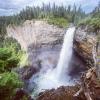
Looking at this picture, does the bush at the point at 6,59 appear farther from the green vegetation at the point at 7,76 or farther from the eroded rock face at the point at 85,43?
the eroded rock face at the point at 85,43

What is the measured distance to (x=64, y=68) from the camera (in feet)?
46.9

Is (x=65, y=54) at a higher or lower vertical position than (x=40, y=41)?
lower

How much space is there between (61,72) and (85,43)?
10.4 feet

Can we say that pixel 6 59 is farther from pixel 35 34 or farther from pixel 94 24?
pixel 35 34

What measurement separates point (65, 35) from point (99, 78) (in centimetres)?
831

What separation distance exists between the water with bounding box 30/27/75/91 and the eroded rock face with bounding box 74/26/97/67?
4.13ft

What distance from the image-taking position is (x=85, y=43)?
1173 cm

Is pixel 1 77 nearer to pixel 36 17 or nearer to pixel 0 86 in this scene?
pixel 0 86

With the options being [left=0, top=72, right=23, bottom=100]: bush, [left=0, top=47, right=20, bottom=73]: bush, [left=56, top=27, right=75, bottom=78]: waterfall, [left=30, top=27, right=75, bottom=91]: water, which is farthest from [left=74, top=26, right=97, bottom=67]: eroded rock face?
[left=0, top=72, right=23, bottom=100]: bush

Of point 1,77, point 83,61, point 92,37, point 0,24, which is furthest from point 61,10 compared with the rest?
point 1,77

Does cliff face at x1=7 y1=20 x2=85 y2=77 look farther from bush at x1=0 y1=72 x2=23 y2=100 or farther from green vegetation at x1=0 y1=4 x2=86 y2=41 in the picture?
bush at x1=0 y1=72 x2=23 y2=100

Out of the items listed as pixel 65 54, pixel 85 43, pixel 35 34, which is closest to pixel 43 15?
pixel 35 34

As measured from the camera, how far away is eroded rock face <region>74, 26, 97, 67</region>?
36.5ft

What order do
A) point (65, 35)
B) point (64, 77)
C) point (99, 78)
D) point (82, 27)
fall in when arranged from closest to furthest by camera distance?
1. point (99, 78)
2. point (82, 27)
3. point (64, 77)
4. point (65, 35)
